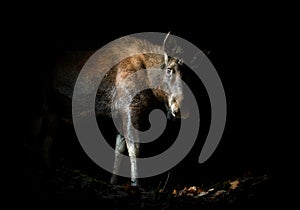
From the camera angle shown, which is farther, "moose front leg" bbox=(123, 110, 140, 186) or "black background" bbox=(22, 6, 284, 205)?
"black background" bbox=(22, 6, 284, 205)

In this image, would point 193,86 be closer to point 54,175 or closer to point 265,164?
point 265,164

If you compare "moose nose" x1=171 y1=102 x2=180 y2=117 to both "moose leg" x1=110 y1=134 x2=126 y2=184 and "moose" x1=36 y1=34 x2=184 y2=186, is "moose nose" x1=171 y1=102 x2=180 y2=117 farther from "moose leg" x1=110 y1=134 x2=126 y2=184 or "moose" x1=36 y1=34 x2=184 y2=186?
"moose leg" x1=110 y1=134 x2=126 y2=184

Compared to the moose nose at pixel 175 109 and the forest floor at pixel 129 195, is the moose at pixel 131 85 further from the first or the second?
the forest floor at pixel 129 195

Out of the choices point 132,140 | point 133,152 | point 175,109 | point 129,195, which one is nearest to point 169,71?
point 175,109

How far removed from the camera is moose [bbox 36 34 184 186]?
7.42 metres

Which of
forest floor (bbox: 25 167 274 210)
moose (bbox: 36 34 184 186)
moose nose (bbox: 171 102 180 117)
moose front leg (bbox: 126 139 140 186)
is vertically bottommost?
forest floor (bbox: 25 167 274 210)

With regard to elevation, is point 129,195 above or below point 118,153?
below

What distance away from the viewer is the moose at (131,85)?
7422mm

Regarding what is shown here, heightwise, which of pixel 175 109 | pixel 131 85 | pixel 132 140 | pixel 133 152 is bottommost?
pixel 133 152

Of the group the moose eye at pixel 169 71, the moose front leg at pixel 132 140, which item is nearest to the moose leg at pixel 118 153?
the moose front leg at pixel 132 140

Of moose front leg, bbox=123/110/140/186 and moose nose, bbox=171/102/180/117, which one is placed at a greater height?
moose nose, bbox=171/102/180/117

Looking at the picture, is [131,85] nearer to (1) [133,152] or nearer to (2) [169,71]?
(2) [169,71]

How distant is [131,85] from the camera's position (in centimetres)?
786

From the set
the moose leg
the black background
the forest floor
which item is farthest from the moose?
the forest floor
